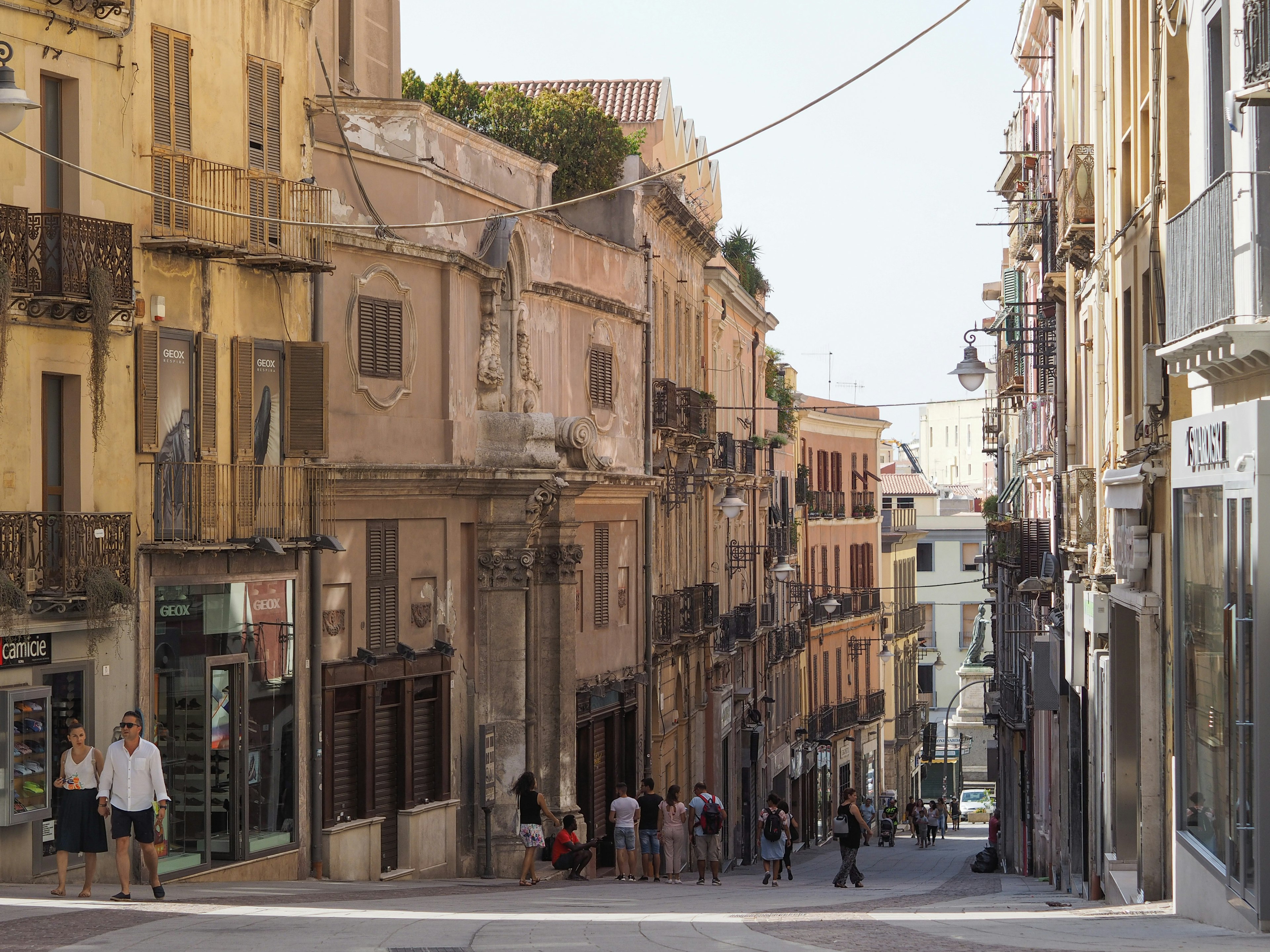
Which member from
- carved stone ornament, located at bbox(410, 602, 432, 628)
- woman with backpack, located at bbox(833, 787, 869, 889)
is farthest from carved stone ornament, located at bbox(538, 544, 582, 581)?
woman with backpack, located at bbox(833, 787, 869, 889)

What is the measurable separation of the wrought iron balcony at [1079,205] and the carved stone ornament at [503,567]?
29.3ft

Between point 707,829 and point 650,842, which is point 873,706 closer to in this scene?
point 707,829

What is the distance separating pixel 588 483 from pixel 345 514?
5993 millimetres

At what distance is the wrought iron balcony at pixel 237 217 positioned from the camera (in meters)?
19.7

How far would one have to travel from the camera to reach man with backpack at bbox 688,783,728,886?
1080 inches

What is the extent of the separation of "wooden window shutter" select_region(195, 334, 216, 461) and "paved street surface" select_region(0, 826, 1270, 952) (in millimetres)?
4988

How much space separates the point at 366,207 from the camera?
23.5 meters

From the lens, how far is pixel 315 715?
22.2m

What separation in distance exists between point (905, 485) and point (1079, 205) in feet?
239

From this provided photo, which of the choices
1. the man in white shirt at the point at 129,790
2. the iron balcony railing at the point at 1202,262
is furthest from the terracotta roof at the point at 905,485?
the iron balcony railing at the point at 1202,262

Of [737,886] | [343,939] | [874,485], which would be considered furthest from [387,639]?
[874,485]

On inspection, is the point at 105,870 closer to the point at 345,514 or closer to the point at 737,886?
the point at 345,514

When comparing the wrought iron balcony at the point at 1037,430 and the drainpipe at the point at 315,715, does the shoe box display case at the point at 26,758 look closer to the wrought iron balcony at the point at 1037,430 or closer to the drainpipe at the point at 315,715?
the drainpipe at the point at 315,715

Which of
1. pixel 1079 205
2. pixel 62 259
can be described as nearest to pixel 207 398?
pixel 62 259
